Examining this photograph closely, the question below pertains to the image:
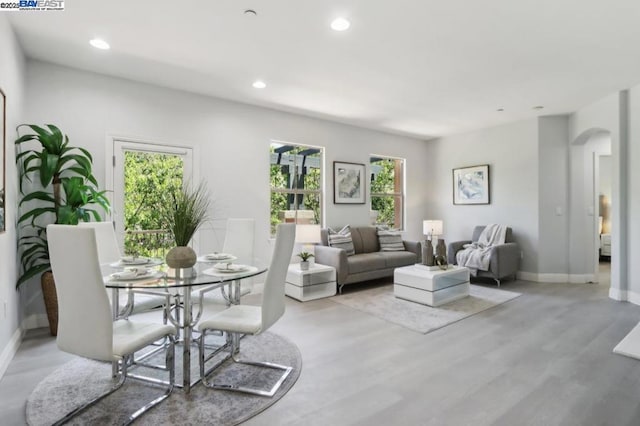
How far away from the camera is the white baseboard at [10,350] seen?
238cm

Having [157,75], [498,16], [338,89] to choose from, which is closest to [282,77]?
[338,89]

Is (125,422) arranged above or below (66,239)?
below

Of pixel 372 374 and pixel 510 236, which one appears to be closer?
pixel 372 374

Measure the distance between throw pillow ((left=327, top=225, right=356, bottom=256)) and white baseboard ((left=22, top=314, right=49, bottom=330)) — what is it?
11.4 ft

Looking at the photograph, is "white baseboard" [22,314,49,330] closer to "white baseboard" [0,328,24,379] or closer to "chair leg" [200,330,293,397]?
"white baseboard" [0,328,24,379]

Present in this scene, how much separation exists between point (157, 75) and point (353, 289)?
12.2 ft

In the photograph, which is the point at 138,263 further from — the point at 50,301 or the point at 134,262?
the point at 50,301

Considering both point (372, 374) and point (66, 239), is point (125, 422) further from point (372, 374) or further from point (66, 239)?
point (372, 374)

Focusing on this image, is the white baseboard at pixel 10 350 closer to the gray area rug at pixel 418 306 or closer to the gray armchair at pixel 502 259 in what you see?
the gray area rug at pixel 418 306

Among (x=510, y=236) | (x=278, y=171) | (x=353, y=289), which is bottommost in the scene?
(x=353, y=289)

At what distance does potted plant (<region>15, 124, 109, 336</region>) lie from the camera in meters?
3.01

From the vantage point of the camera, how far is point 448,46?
3039mm

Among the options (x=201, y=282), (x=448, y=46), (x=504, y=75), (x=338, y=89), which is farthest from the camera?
(x=338, y=89)

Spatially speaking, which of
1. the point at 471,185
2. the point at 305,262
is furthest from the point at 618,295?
the point at 305,262
